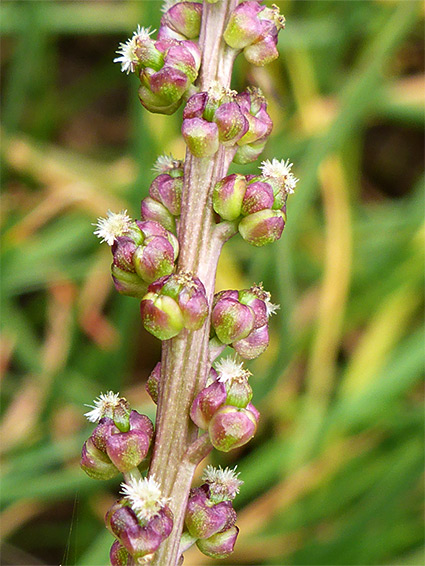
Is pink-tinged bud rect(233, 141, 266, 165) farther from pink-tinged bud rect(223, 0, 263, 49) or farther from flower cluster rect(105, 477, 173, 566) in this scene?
flower cluster rect(105, 477, 173, 566)

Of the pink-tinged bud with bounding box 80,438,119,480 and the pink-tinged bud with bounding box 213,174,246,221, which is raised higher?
the pink-tinged bud with bounding box 213,174,246,221

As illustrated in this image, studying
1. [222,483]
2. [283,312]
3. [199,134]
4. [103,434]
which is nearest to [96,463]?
[103,434]

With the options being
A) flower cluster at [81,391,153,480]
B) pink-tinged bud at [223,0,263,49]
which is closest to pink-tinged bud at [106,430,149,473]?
flower cluster at [81,391,153,480]

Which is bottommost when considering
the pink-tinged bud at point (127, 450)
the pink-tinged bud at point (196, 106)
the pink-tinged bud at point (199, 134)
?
the pink-tinged bud at point (127, 450)

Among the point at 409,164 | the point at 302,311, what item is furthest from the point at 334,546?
the point at 409,164

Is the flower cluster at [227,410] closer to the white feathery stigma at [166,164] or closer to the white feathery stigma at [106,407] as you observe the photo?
the white feathery stigma at [106,407]

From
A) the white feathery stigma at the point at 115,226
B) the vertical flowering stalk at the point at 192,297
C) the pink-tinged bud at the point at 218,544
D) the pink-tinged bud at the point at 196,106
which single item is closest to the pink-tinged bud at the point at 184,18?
the vertical flowering stalk at the point at 192,297

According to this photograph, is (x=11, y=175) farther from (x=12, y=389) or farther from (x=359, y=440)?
(x=359, y=440)
